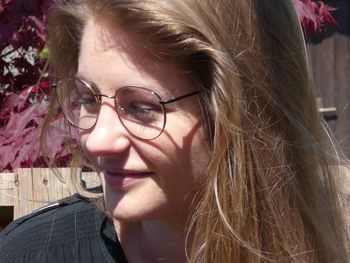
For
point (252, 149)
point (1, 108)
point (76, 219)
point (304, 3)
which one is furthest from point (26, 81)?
point (252, 149)

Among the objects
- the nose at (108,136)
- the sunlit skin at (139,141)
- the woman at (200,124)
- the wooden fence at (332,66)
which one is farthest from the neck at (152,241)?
the wooden fence at (332,66)

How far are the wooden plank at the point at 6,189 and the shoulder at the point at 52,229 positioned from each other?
1.08 feet

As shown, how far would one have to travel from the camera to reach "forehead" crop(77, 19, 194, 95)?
141 cm

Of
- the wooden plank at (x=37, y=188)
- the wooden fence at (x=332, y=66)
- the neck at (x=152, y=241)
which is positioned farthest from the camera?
the wooden fence at (x=332, y=66)

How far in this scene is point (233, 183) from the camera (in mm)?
1527

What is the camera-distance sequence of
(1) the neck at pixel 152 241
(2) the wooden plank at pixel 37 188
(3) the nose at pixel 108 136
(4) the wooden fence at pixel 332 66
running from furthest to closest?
(4) the wooden fence at pixel 332 66
(2) the wooden plank at pixel 37 188
(1) the neck at pixel 152 241
(3) the nose at pixel 108 136

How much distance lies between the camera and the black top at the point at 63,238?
173cm

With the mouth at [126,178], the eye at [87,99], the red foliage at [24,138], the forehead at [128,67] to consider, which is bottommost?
the red foliage at [24,138]

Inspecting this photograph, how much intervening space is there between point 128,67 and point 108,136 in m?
0.14

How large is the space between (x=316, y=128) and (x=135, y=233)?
1.64ft

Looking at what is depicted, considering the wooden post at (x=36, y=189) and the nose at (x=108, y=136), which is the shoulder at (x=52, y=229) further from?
the nose at (x=108, y=136)

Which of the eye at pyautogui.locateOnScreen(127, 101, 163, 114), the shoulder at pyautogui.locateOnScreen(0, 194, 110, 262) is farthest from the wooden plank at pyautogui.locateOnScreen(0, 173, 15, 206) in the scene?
the eye at pyautogui.locateOnScreen(127, 101, 163, 114)

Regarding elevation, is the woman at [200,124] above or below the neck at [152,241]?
above

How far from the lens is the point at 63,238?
69.7 inches
